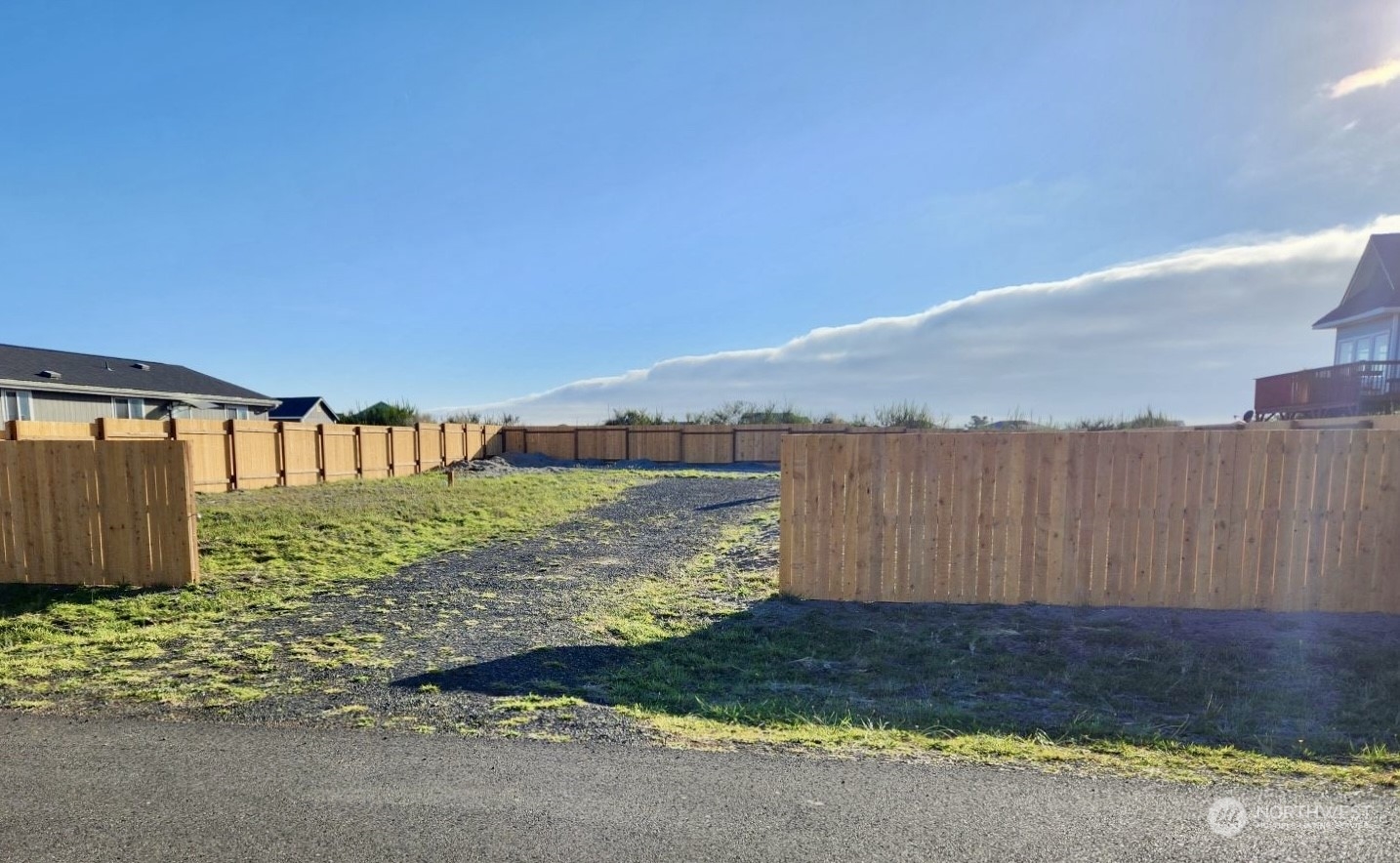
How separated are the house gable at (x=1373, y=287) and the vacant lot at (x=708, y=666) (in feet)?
68.4

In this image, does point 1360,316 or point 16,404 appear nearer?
point 1360,316

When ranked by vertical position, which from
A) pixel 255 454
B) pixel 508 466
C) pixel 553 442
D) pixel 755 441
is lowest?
pixel 508 466

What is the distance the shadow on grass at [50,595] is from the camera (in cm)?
659

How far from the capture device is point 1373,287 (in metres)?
21.3

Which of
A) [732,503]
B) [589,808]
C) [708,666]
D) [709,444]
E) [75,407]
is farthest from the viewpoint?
[709,444]

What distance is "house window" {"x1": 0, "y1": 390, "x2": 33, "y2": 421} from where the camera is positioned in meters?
21.2

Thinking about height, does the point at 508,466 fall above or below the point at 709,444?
below

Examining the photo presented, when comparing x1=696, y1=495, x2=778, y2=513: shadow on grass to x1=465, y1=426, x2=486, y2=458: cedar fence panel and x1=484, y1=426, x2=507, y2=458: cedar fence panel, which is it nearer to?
x1=465, y1=426, x2=486, y2=458: cedar fence panel

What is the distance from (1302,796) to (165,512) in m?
9.40

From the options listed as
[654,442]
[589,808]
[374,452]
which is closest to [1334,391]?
[589,808]

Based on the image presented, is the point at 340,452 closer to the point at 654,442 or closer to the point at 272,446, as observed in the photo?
the point at 272,446

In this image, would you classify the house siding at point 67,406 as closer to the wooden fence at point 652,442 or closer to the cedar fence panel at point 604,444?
the wooden fence at point 652,442

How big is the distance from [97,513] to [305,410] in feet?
117

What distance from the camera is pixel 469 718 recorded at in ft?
12.7
